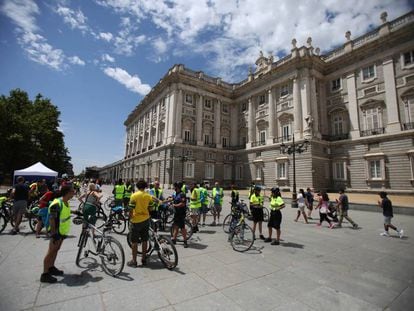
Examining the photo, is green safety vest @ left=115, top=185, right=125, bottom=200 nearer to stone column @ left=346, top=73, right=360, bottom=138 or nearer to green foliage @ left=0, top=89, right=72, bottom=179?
green foliage @ left=0, top=89, right=72, bottom=179

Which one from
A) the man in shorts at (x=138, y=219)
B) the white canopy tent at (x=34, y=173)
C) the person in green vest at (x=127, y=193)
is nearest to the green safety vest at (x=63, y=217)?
the man in shorts at (x=138, y=219)

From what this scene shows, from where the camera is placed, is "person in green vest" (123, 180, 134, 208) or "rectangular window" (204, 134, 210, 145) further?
"rectangular window" (204, 134, 210, 145)

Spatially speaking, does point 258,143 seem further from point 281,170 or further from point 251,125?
point 281,170

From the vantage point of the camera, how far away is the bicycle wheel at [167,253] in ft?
15.8

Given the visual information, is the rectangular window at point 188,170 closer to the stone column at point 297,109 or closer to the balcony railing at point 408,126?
the stone column at point 297,109

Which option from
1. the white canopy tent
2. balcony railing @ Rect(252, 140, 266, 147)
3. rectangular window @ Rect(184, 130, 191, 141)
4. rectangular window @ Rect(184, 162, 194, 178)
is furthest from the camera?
rectangular window @ Rect(184, 130, 191, 141)

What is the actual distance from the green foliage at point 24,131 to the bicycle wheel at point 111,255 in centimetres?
2519

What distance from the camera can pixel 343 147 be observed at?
27938 millimetres

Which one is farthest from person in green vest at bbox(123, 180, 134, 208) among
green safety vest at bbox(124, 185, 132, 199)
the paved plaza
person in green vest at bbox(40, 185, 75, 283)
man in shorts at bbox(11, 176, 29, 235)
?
person in green vest at bbox(40, 185, 75, 283)

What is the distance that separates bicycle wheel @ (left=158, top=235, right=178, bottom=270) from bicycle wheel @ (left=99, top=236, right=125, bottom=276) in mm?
839

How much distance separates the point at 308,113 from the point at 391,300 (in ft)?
92.7

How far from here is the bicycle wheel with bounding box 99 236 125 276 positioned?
4512mm

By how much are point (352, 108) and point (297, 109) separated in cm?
643

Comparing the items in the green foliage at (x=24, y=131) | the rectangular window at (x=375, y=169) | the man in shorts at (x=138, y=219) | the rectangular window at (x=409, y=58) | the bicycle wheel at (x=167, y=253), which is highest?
the rectangular window at (x=409, y=58)
